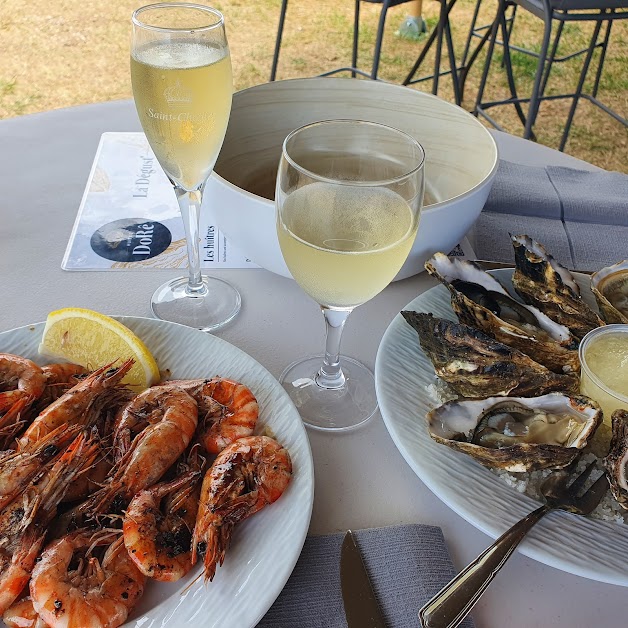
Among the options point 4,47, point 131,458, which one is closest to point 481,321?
point 131,458

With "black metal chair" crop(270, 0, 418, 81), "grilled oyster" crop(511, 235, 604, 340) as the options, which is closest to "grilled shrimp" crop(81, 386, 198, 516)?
"grilled oyster" crop(511, 235, 604, 340)

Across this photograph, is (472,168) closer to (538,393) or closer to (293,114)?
(293,114)

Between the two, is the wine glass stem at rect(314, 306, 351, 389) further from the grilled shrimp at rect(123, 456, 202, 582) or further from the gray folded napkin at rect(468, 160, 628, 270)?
the gray folded napkin at rect(468, 160, 628, 270)

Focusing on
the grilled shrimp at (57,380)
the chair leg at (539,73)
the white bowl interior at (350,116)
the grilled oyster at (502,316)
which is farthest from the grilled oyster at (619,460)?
the chair leg at (539,73)

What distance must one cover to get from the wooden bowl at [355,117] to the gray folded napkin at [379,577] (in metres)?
0.39

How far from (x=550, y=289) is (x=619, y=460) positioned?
0.28 metres

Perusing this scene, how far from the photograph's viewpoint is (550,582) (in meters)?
0.57

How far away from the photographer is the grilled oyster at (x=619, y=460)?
57 cm

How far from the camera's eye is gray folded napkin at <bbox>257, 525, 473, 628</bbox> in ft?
1.76

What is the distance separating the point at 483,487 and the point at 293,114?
674 mm

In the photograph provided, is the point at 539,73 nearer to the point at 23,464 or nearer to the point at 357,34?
the point at 357,34

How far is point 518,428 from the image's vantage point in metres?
0.70

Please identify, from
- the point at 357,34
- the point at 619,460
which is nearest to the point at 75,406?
the point at 619,460

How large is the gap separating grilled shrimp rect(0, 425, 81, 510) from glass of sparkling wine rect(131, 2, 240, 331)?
0.24m
